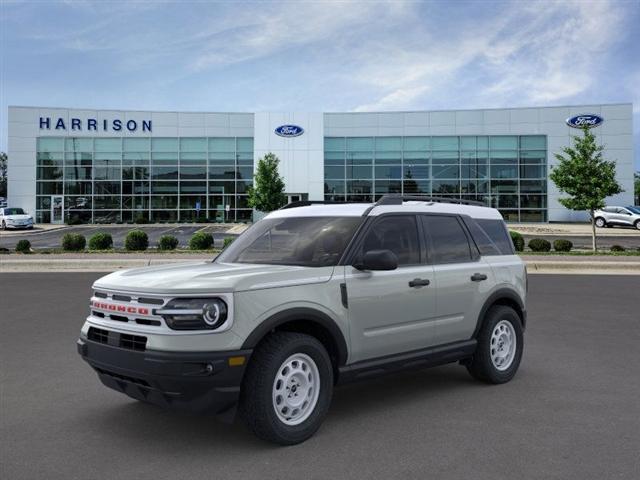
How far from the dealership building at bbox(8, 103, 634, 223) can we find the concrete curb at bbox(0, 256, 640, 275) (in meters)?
31.9

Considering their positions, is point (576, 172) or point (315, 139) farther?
point (315, 139)

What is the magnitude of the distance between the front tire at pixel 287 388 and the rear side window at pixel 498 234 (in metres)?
2.73

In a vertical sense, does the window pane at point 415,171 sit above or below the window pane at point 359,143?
Result: below

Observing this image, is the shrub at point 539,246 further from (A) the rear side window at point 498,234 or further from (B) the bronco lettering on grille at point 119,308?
(B) the bronco lettering on grille at point 119,308

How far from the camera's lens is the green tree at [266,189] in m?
46.7

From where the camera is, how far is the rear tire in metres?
5.98

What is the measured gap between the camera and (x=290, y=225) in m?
5.57

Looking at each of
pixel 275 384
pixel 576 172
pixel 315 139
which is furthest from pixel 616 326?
pixel 315 139

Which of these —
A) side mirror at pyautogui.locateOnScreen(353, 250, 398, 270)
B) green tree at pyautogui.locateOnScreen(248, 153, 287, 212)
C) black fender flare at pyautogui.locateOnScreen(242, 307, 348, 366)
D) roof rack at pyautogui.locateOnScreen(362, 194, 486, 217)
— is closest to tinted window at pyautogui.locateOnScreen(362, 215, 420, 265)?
roof rack at pyautogui.locateOnScreen(362, 194, 486, 217)

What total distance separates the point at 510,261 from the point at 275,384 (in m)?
3.34

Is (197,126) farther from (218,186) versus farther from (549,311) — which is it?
(549,311)

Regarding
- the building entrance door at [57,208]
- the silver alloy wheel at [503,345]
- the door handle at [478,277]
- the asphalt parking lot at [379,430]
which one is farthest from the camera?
the building entrance door at [57,208]

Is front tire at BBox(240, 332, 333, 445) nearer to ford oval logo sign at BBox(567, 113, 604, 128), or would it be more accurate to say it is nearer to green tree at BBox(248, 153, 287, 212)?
green tree at BBox(248, 153, 287, 212)

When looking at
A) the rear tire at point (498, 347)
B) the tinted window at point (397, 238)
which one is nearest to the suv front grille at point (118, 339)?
the tinted window at point (397, 238)
